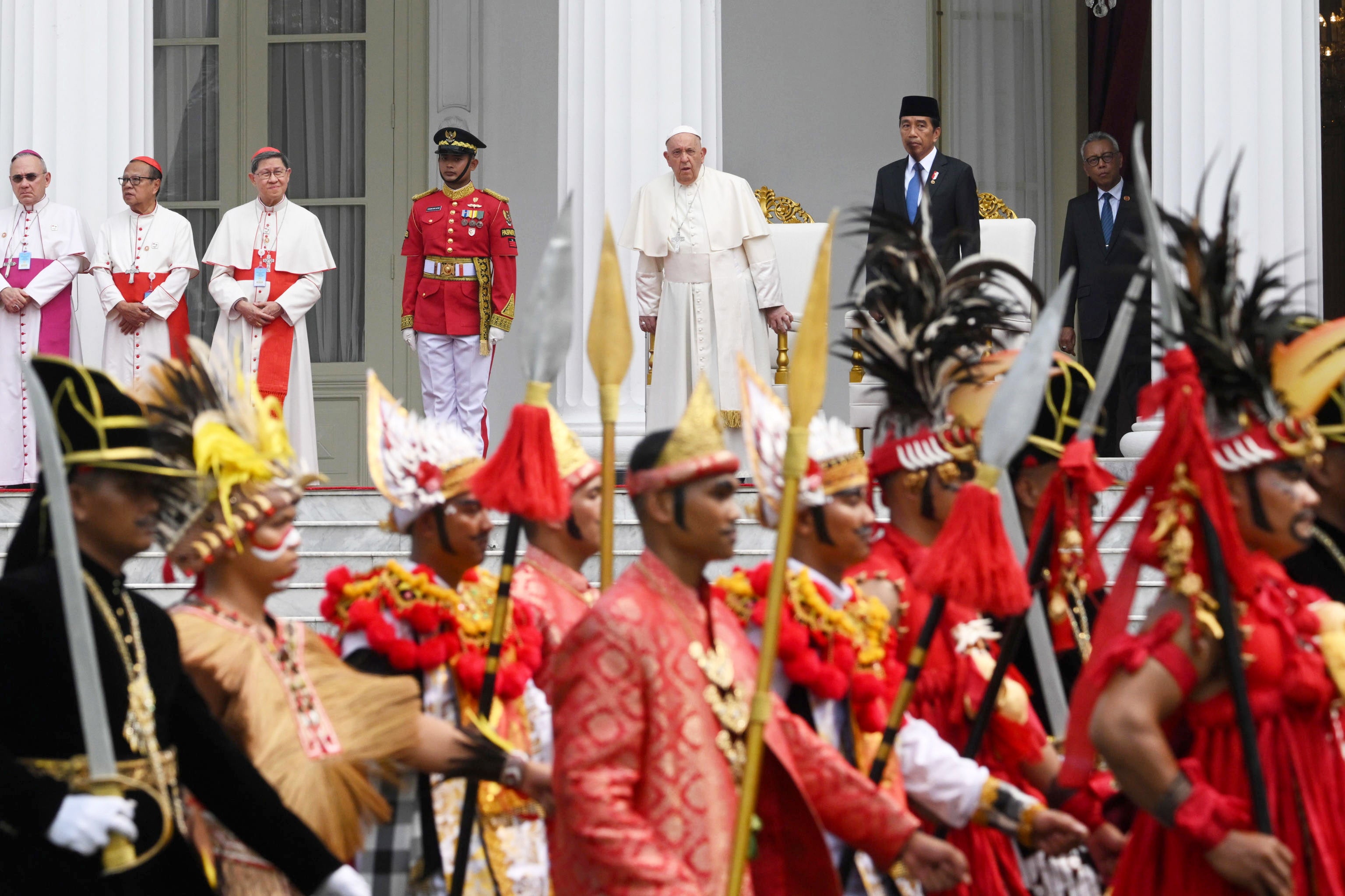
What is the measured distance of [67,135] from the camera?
10.3 m

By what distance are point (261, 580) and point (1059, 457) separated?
210 cm

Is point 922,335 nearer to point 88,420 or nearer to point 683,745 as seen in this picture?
point 683,745

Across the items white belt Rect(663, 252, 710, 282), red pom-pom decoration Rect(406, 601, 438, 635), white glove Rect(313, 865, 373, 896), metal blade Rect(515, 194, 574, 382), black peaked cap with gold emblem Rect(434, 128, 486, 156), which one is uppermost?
black peaked cap with gold emblem Rect(434, 128, 486, 156)

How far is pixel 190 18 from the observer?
44.9ft

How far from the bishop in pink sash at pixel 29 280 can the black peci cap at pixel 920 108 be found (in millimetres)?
4606

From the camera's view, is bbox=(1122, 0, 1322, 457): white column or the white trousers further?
the white trousers

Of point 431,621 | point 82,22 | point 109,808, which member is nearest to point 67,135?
point 82,22

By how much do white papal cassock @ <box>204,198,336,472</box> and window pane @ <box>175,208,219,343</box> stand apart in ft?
9.50

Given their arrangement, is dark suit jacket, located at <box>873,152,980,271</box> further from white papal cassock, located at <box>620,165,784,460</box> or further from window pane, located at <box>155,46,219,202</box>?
window pane, located at <box>155,46,219,202</box>

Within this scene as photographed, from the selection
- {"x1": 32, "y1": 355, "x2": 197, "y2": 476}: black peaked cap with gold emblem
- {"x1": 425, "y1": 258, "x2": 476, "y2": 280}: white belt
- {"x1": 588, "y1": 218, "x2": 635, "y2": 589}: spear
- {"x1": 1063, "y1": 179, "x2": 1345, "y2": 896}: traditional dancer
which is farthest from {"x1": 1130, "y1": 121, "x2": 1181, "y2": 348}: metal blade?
{"x1": 425, "y1": 258, "x2": 476, "y2": 280}: white belt

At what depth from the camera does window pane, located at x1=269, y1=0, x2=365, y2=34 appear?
13.7 meters

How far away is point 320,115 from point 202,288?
1545 mm

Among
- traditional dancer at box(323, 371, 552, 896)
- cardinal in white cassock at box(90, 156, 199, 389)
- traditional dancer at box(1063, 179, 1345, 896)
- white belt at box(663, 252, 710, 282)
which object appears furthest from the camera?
white belt at box(663, 252, 710, 282)

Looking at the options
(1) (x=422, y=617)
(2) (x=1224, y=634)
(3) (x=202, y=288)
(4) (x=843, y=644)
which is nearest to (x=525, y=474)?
(1) (x=422, y=617)
